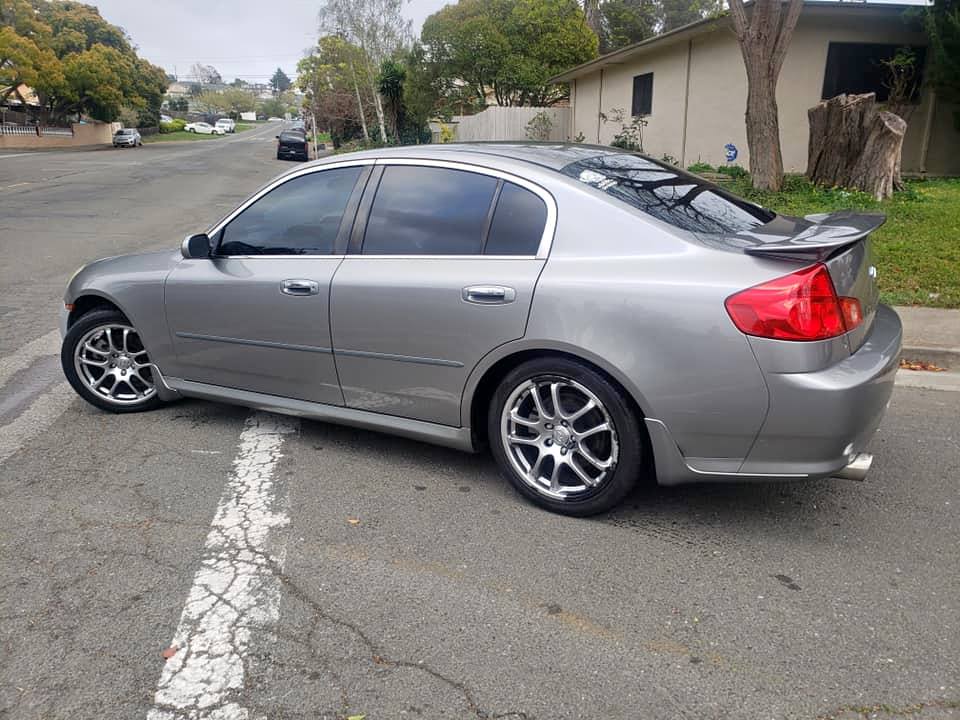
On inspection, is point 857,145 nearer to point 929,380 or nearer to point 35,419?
point 929,380

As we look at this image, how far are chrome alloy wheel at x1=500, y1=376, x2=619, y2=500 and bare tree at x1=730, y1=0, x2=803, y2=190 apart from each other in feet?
34.3

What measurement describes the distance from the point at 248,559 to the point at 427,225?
1725 millimetres

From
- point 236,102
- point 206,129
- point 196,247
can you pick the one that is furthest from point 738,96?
point 236,102

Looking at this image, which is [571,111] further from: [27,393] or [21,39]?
[21,39]

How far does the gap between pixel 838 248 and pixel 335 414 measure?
2502 millimetres

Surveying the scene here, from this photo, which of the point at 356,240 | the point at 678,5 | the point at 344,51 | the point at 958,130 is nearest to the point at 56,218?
the point at 356,240

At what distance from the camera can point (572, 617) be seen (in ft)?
9.67

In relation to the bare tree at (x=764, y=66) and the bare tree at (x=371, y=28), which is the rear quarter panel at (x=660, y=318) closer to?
the bare tree at (x=764, y=66)

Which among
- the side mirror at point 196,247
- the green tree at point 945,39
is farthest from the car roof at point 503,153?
the green tree at point 945,39

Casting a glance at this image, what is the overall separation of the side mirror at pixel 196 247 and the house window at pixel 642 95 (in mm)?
19848

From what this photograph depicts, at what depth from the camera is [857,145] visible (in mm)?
12414

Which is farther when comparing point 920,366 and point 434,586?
point 920,366

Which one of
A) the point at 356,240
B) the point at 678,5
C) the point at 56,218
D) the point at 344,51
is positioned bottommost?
the point at 56,218

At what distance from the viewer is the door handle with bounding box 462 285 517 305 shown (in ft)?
11.7
